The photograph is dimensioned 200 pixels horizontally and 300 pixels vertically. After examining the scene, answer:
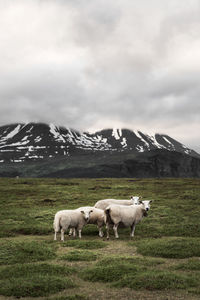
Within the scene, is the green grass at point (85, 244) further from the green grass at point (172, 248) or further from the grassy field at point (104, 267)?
the green grass at point (172, 248)

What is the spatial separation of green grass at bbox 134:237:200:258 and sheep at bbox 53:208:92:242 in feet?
16.8

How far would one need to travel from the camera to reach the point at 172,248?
1644 cm

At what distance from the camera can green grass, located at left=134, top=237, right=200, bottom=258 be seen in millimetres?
15625

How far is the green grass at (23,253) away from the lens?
14.9 metres

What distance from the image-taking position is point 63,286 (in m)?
11.0

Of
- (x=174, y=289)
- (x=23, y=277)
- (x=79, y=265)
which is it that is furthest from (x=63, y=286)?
(x=174, y=289)

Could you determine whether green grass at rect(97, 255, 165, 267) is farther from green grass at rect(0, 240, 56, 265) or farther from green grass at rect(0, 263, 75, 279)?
green grass at rect(0, 240, 56, 265)

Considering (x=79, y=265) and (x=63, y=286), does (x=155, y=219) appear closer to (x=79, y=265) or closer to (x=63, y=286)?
(x=79, y=265)

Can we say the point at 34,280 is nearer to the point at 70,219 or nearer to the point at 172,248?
the point at 172,248

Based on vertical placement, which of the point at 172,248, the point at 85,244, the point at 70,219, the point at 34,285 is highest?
the point at 70,219

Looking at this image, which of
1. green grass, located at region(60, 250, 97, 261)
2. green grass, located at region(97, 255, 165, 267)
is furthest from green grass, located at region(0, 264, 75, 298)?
green grass, located at region(60, 250, 97, 261)

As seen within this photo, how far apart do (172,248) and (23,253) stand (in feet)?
26.1

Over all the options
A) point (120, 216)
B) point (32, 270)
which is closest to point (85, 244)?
point (120, 216)

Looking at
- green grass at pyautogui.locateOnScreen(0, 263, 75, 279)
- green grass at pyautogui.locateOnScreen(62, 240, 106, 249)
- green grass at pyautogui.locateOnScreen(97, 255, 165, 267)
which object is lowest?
green grass at pyautogui.locateOnScreen(62, 240, 106, 249)
